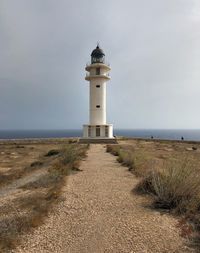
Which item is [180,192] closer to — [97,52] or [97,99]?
[97,99]

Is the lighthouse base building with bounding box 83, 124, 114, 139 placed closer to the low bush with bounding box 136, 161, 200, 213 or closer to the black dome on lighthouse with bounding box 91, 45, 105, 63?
the black dome on lighthouse with bounding box 91, 45, 105, 63

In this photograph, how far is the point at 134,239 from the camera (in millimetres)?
5488

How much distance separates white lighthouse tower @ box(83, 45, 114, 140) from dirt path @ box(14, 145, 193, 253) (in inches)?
1143

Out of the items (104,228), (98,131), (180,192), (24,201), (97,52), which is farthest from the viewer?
(97,52)

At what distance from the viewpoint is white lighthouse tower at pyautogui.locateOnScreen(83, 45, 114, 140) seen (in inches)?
1508

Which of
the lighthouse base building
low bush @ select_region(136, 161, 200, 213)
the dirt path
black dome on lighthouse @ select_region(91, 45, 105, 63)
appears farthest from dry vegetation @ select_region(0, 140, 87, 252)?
black dome on lighthouse @ select_region(91, 45, 105, 63)

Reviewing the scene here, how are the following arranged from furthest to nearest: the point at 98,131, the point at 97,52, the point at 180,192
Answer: the point at 97,52
the point at 98,131
the point at 180,192

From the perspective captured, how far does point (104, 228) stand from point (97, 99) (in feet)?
111

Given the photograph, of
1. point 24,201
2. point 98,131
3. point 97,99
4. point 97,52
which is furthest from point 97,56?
point 24,201

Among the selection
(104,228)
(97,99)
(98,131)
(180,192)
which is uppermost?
(97,99)

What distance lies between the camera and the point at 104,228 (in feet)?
19.6

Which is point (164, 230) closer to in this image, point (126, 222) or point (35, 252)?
point (126, 222)

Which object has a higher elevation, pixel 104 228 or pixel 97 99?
pixel 97 99

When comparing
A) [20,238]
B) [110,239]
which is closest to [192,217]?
[110,239]
